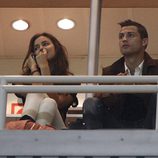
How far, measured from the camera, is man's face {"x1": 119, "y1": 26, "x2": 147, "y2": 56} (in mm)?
4641

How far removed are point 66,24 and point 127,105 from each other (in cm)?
314

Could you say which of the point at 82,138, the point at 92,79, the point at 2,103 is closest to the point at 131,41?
Answer: the point at 92,79

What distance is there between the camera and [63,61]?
4852 mm

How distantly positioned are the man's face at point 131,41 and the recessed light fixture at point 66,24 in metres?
2.60

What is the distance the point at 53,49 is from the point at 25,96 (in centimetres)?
36

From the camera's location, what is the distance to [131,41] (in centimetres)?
470

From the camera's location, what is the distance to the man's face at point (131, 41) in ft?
15.2

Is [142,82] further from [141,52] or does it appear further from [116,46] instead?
[116,46]

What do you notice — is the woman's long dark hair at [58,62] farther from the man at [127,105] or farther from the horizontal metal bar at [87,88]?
the horizontal metal bar at [87,88]

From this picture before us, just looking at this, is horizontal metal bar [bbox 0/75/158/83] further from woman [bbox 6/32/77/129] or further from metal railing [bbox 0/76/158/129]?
woman [bbox 6/32/77/129]

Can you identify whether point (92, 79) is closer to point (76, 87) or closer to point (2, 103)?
point (76, 87)
